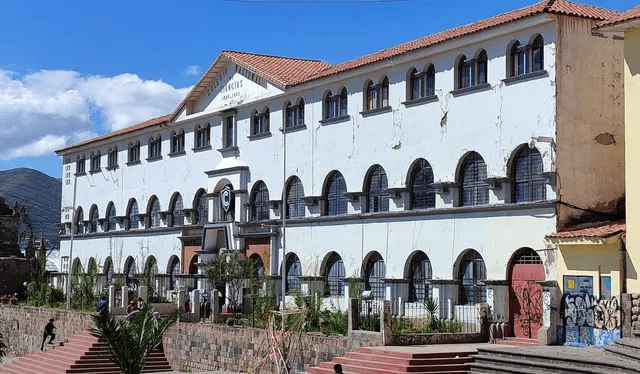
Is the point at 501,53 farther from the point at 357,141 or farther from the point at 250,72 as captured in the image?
the point at 250,72

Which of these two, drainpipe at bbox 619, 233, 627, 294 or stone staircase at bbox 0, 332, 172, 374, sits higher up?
drainpipe at bbox 619, 233, 627, 294

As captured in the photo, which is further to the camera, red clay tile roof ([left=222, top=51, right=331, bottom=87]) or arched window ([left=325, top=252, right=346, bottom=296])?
red clay tile roof ([left=222, top=51, right=331, bottom=87])

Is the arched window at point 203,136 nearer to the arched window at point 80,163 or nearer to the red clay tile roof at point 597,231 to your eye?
the arched window at point 80,163

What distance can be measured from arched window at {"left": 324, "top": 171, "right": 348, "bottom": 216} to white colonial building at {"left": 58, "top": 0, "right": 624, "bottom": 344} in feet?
0.27

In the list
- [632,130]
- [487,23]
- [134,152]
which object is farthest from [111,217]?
[632,130]

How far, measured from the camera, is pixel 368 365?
25.0 metres

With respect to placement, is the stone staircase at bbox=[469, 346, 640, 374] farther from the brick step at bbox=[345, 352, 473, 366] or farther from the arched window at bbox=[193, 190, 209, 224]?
the arched window at bbox=[193, 190, 209, 224]

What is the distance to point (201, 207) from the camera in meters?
46.0

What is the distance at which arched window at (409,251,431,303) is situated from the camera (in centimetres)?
3225

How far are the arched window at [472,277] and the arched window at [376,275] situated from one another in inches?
149

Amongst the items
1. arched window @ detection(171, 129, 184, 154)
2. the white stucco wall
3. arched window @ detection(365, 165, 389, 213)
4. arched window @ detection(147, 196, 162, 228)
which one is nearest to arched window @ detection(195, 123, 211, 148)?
the white stucco wall

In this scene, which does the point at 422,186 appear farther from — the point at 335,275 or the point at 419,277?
the point at 335,275

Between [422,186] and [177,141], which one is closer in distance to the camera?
[422,186]

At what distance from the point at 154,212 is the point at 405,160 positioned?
799 inches
